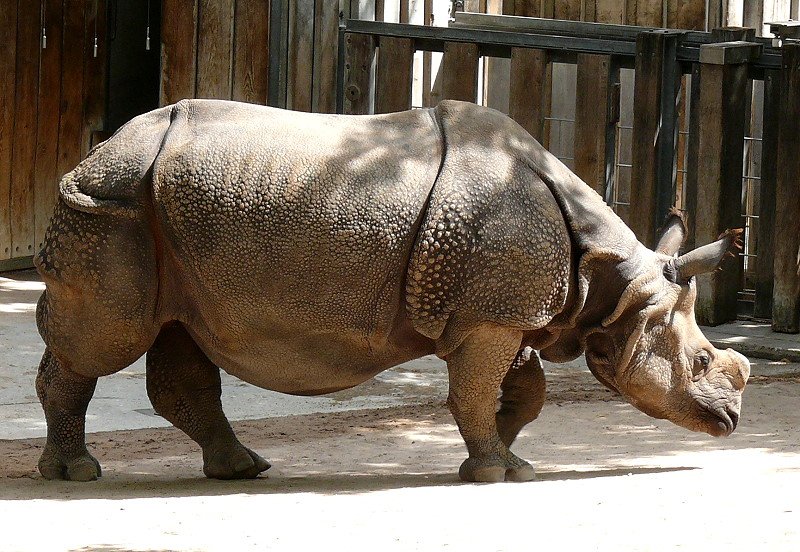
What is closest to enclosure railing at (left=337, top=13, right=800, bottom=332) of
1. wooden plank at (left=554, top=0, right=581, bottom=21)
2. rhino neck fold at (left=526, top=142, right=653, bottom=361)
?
rhino neck fold at (left=526, top=142, right=653, bottom=361)

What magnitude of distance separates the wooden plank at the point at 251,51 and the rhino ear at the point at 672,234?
6.44 metres

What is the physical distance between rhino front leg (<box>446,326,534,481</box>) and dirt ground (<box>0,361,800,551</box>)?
189 mm

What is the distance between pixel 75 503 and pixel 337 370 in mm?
1287

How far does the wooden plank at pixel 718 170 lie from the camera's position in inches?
430

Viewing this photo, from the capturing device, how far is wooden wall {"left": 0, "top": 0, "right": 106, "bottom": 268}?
42.6 ft

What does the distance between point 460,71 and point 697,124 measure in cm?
205

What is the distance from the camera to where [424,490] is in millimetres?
6172

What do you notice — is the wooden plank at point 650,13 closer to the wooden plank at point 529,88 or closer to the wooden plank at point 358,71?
the wooden plank at point 358,71

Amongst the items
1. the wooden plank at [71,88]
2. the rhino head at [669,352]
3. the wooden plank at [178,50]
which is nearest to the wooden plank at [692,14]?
the wooden plank at [178,50]

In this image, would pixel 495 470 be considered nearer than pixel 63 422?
Yes

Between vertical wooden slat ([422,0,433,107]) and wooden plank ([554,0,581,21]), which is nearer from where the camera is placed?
vertical wooden slat ([422,0,433,107])

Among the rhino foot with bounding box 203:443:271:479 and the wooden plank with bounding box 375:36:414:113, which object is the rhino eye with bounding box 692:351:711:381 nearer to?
the rhino foot with bounding box 203:443:271:479

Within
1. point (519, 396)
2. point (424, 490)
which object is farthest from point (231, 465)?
point (519, 396)

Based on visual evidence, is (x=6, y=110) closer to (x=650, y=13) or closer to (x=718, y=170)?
(x=718, y=170)
